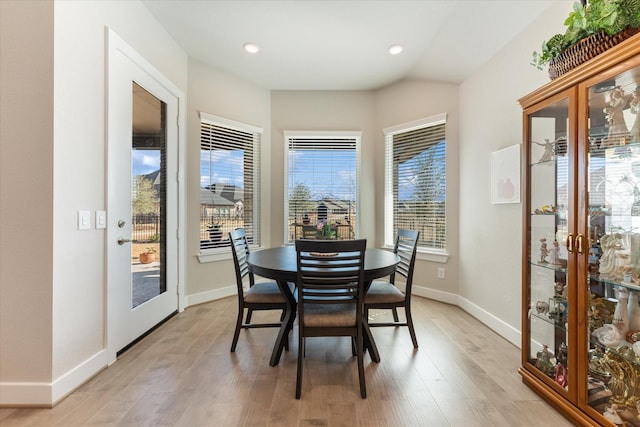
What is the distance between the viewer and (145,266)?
2.83 m

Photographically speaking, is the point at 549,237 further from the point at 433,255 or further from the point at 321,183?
the point at 321,183

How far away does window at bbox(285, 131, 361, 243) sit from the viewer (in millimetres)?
4531

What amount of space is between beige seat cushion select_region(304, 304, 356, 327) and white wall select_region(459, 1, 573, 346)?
1.66 m

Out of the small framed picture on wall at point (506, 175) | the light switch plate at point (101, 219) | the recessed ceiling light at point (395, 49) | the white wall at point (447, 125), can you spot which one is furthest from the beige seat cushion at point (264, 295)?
the recessed ceiling light at point (395, 49)

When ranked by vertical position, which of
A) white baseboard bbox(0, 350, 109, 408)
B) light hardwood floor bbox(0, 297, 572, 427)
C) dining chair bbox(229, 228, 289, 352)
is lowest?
light hardwood floor bbox(0, 297, 572, 427)

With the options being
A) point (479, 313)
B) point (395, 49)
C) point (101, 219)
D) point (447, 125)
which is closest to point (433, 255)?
point (479, 313)

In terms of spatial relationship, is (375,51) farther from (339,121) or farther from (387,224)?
(387,224)

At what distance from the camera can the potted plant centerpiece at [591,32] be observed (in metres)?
1.37

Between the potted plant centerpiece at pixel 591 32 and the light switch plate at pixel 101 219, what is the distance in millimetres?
3118

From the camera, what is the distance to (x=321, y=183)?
455 centimetres

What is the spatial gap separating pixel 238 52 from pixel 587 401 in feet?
13.8

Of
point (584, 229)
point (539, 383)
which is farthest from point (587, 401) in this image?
point (584, 229)

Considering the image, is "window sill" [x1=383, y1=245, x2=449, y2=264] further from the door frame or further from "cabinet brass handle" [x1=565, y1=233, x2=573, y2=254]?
the door frame

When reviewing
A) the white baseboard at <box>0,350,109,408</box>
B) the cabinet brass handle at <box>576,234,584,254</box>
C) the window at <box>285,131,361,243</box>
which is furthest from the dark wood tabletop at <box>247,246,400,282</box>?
the window at <box>285,131,361,243</box>
